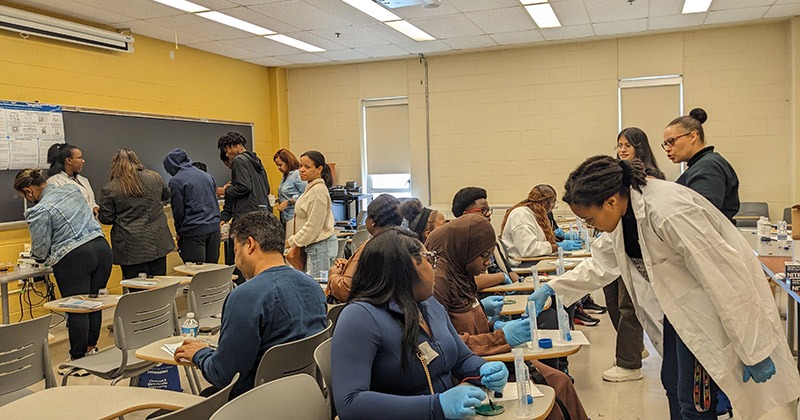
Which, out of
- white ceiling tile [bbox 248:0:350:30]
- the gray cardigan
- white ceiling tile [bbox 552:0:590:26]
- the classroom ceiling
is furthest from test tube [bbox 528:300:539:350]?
→ white ceiling tile [bbox 552:0:590:26]

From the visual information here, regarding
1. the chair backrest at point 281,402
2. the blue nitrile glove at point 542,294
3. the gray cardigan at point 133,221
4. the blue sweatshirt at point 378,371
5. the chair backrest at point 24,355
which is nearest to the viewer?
the chair backrest at point 281,402

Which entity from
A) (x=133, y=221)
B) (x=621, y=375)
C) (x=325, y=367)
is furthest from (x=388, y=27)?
(x=325, y=367)

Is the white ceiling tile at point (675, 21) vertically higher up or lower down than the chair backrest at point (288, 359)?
higher up

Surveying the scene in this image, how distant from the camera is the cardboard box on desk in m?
3.26

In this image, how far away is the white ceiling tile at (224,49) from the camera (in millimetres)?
7814

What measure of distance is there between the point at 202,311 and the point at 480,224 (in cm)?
221

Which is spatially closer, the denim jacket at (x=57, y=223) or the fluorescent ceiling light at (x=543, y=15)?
the denim jacket at (x=57, y=223)

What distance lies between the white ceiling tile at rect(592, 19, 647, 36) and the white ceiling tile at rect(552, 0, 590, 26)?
323mm

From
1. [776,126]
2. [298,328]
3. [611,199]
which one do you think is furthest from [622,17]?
[298,328]

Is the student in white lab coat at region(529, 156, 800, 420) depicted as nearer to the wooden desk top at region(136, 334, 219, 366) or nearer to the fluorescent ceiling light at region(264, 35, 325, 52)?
the wooden desk top at region(136, 334, 219, 366)

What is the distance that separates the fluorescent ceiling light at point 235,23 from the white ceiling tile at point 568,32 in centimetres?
328

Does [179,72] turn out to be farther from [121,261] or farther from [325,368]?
[325,368]

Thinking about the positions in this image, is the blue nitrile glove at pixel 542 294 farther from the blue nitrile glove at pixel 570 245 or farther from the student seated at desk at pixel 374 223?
the blue nitrile glove at pixel 570 245

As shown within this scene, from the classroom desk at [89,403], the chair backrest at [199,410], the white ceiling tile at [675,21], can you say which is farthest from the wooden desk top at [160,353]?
the white ceiling tile at [675,21]
